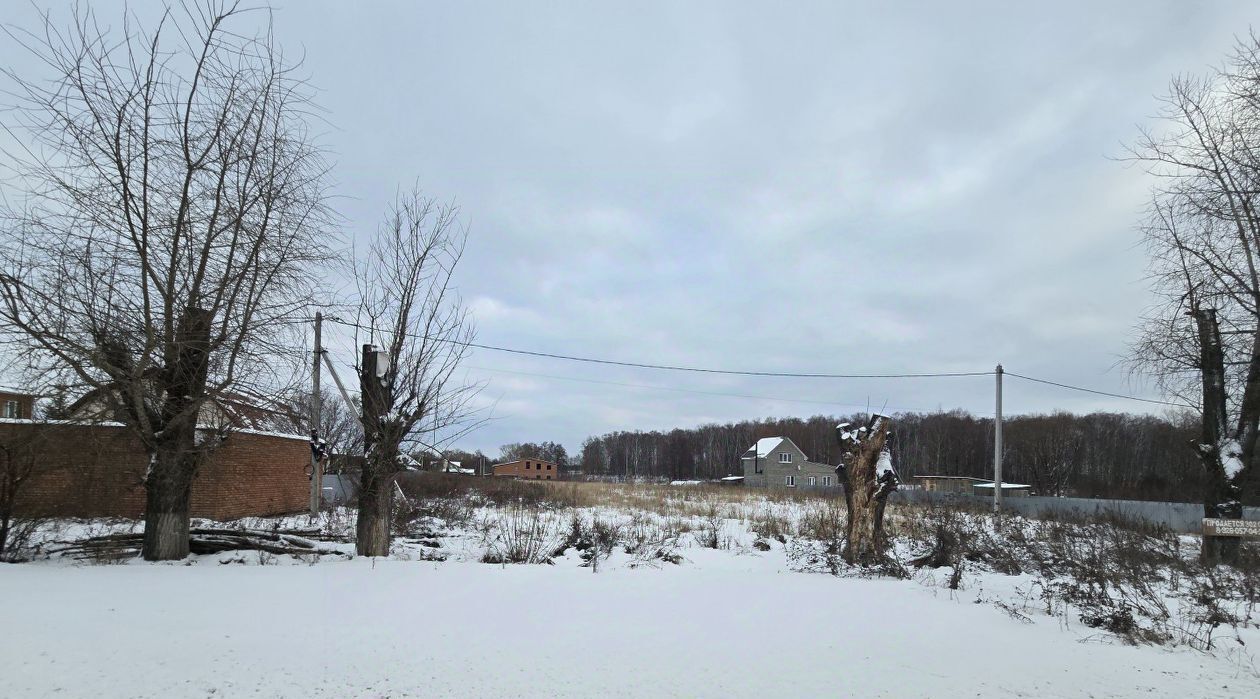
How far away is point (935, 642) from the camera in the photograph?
240 inches

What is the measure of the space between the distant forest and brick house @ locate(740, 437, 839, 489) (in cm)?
518

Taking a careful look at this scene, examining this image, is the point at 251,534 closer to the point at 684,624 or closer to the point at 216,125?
the point at 216,125

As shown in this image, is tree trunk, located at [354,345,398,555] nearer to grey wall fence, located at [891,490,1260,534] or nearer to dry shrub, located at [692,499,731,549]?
dry shrub, located at [692,499,731,549]

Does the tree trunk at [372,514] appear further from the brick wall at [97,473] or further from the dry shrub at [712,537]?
the dry shrub at [712,537]

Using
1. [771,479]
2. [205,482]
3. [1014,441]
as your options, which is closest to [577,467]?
[771,479]

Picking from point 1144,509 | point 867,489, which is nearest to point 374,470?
point 867,489

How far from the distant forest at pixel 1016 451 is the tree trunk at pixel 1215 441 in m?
31.1

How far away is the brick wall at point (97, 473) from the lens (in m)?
9.10

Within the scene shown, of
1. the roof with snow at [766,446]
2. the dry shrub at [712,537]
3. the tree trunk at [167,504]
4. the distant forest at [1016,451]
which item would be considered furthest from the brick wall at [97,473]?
the roof with snow at [766,446]

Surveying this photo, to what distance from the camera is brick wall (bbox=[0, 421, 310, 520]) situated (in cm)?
910

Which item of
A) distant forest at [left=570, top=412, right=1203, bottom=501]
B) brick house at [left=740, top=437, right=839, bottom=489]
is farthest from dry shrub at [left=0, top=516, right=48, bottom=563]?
brick house at [left=740, top=437, right=839, bottom=489]

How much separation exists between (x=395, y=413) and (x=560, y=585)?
3.96 m

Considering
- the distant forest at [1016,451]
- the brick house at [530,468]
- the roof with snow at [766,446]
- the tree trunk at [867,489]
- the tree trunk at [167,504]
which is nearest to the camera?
the tree trunk at [167,504]

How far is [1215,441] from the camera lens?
13758 mm
